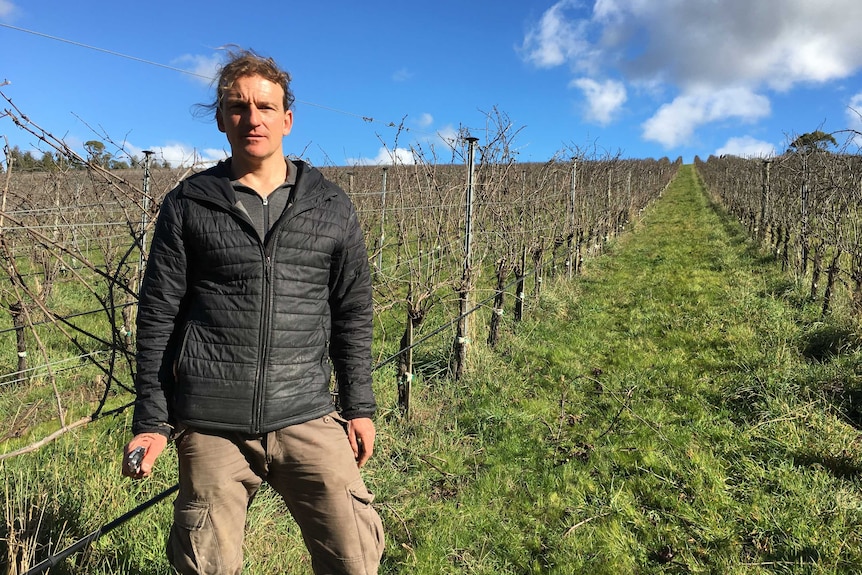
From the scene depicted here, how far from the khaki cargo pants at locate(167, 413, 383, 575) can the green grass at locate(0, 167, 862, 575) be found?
0.83 metres

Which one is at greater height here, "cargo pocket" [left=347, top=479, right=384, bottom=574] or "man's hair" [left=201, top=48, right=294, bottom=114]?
"man's hair" [left=201, top=48, right=294, bottom=114]

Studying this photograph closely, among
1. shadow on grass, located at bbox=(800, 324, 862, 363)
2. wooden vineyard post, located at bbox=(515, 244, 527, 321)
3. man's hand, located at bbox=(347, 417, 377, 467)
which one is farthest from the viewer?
wooden vineyard post, located at bbox=(515, 244, 527, 321)

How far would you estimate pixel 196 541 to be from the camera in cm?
142

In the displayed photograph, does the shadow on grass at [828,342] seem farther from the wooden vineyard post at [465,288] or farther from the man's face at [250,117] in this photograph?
the man's face at [250,117]

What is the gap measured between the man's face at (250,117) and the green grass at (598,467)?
5.65ft

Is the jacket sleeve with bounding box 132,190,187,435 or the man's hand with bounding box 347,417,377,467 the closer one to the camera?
the jacket sleeve with bounding box 132,190,187,435

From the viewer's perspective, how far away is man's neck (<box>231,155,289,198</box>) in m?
1.52

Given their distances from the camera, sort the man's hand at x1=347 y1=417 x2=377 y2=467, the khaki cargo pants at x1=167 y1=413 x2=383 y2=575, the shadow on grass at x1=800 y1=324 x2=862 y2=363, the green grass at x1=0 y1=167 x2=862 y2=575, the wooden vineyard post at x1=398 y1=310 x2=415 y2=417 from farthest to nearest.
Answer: the shadow on grass at x1=800 y1=324 x2=862 y2=363
the wooden vineyard post at x1=398 y1=310 x2=415 y2=417
the green grass at x1=0 y1=167 x2=862 y2=575
the man's hand at x1=347 y1=417 x2=377 y2=467
the khaki cargo pants at x1=167 y1=413 x2=383 y2=575

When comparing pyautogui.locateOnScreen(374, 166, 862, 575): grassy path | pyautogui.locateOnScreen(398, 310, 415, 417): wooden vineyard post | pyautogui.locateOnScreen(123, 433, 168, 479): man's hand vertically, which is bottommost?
pyautogui.locateOnScreen(374, 166, 862, 575): grassy path

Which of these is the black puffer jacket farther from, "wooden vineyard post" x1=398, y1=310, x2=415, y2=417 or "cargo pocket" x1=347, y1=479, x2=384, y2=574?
"wooden vineyard post" x1=398, y1=310, x2=415, y2=417

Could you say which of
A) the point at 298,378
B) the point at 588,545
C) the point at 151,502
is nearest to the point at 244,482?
the point at 298,378

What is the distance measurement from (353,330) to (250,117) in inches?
28.2

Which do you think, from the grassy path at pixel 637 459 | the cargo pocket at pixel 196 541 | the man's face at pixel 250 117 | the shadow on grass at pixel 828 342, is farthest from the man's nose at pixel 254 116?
the shadow on grass at pixel 828 342

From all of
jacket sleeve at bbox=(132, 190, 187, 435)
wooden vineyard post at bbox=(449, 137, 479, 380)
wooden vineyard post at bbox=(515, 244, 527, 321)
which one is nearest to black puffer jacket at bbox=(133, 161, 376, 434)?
jacket sleeve at bbox=(132, 190, 187, 435)
